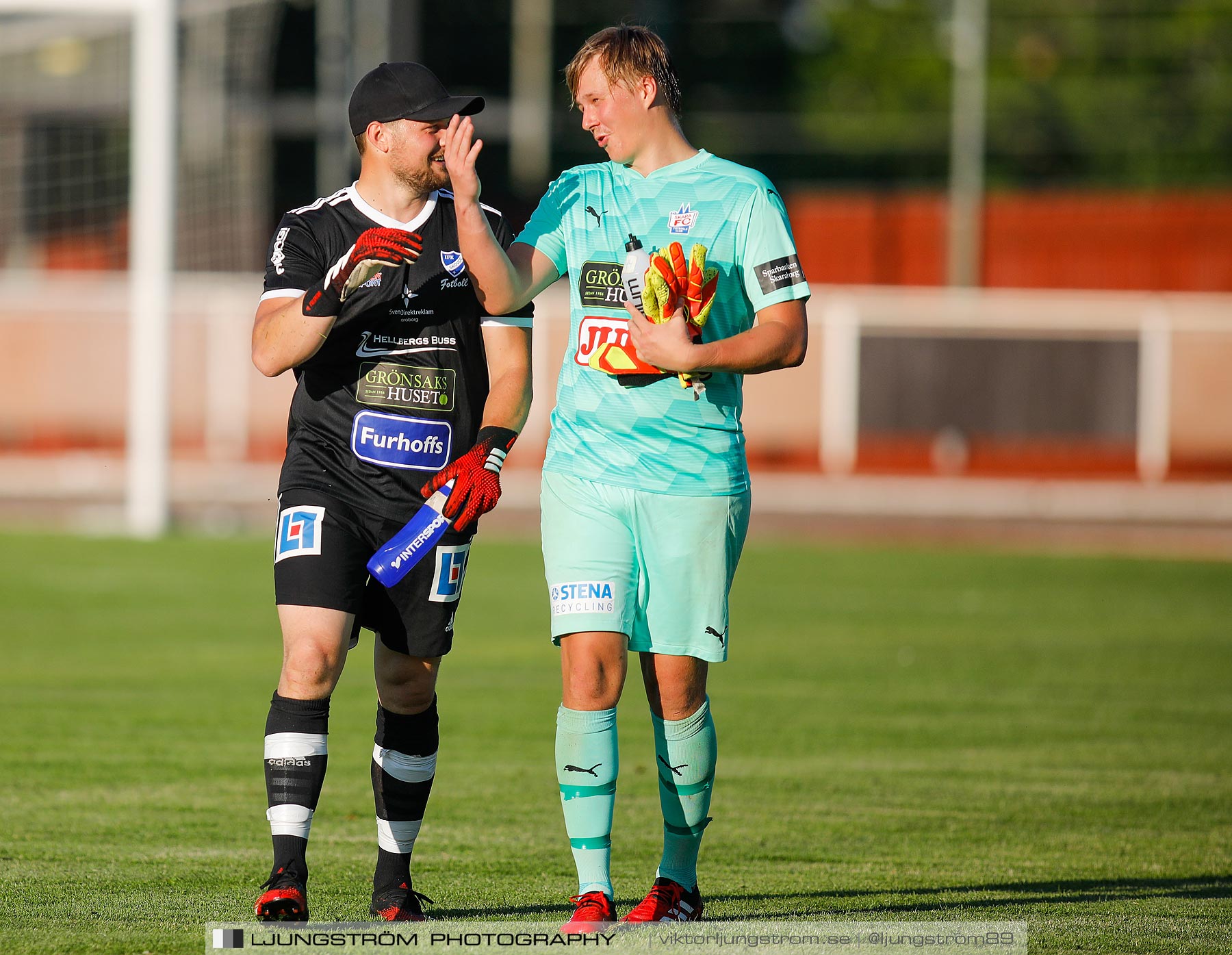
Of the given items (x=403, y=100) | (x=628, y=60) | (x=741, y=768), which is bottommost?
(x=741, y=768)

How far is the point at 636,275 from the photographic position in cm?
501

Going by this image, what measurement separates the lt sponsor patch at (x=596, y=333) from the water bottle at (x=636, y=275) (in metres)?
0.10

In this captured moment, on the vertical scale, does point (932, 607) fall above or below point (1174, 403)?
below

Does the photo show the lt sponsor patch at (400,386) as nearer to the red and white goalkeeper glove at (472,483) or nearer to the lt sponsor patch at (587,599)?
the red and white goalkeeper glove at (472,483)

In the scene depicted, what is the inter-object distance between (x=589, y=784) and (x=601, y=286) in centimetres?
137

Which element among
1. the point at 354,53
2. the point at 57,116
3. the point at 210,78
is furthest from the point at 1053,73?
the point at 210,78

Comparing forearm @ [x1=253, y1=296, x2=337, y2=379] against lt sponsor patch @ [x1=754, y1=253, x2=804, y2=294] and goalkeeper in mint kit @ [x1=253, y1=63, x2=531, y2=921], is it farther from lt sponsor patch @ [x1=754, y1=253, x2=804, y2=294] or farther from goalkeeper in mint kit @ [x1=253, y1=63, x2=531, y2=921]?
lt sponsor patch @ [x1=754, y1=253, x2=804, y2=294]

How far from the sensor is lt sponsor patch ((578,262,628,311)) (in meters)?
5.13

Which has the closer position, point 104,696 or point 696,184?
point 696,184

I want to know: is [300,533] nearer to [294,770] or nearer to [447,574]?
[447,574]

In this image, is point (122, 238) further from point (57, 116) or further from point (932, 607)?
point (932, 607)

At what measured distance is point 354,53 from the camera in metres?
31.1

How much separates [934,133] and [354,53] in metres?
19.0

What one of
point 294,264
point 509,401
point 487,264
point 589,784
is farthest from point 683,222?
point 589,784
